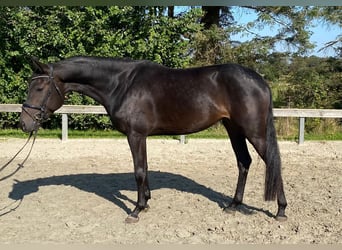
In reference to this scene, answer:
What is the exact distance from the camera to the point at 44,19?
34.1ft

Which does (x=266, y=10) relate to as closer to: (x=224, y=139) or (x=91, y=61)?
(x=224, y=139)

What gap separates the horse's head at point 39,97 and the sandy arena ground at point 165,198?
3.50 feet

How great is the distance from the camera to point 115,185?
5.60 metres

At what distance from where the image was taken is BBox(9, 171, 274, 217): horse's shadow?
4.98 m

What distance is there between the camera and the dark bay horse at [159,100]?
4070mm

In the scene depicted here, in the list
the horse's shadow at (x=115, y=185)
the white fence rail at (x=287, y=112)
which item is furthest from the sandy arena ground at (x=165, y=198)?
the white fence rail at (x=287, y=112)

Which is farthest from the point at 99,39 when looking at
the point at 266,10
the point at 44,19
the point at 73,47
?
the point at 266,10

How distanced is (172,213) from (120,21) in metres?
7.33

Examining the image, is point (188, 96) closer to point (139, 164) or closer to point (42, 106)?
point (139, 164)

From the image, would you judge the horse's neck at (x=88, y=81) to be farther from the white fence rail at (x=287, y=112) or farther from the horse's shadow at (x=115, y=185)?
the white fence rail at (x=287, y=112)

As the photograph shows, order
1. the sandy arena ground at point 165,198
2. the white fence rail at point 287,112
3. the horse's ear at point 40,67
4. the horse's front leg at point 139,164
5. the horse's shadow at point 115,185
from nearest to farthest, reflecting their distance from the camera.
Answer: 1. the sandy arena ground at point 165,198
2. the horse's ear at point 40,67
3. the horse's front leg at point 139,164
4. the horse's shadow at point 115,185
5. the white fence rail at point 287,112

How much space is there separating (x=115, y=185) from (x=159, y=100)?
6.25ft

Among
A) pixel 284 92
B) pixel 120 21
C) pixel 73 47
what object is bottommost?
pixel 284 92

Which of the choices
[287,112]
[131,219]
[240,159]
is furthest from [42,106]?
[287,112]
